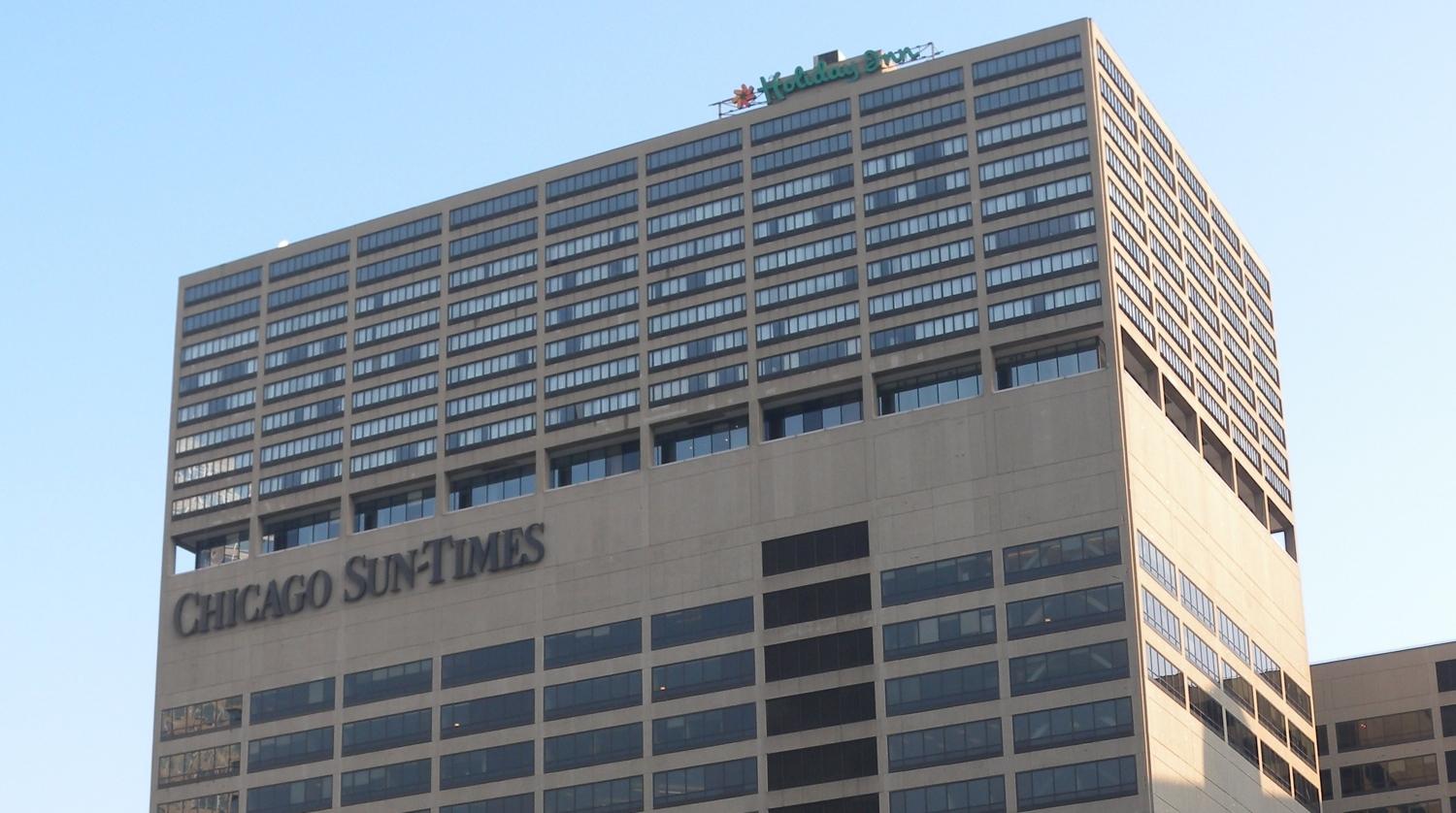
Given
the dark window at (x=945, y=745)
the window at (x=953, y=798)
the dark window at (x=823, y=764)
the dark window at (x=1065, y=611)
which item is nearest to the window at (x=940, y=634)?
the dark window at (x=1065, y=611)

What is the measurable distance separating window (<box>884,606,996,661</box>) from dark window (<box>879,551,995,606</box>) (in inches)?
72.8

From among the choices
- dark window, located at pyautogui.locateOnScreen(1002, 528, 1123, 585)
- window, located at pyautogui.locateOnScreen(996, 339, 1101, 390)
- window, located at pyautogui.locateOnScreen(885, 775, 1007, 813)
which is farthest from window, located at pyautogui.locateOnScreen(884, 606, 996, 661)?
window, located at pyautogui.locateOnScreen(996, 339, 1101, 390)

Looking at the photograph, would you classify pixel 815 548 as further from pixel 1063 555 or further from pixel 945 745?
pixel 1063 555

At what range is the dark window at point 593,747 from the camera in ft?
642

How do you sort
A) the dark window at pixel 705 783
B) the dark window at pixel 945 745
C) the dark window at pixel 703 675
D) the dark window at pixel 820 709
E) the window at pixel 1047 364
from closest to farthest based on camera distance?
the dark window at pixel 945 745 < the dark window at pixel 820 709 < the dark window at pixel 705 783 < the window at pixel 1047 364 < the dark window at pixel 703 675

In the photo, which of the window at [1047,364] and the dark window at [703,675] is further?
the dark window at [703,675]

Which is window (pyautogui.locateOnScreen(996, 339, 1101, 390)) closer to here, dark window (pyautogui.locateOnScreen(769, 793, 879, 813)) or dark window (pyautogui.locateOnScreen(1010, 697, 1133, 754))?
dark window (pyautogui.locateOnScreen(1010, 697, 1133, 754))

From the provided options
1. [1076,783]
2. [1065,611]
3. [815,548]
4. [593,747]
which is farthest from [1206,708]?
[593,747]

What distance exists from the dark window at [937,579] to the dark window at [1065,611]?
3778 millimetres

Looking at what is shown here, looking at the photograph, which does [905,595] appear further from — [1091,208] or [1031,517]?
[1091,208]

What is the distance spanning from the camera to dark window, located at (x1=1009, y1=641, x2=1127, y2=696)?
584ft

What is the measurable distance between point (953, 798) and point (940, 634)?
12.5 metres

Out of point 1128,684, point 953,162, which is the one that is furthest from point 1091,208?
point 1128,684

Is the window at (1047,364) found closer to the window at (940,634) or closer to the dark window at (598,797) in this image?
the window at (940,634)
